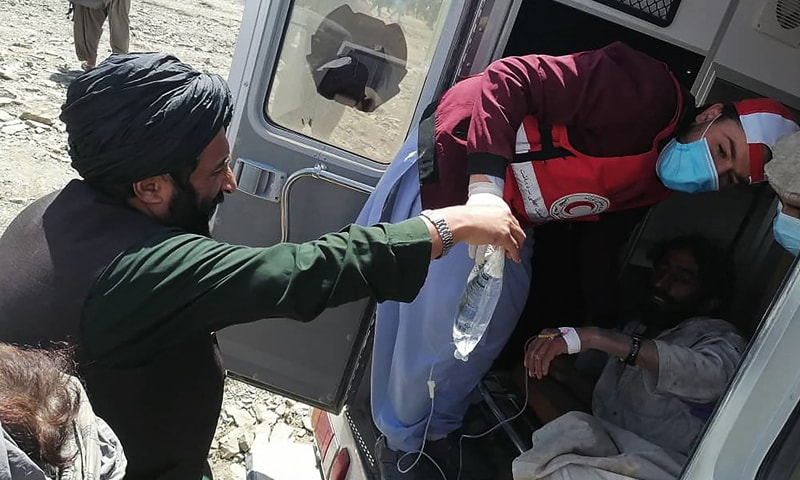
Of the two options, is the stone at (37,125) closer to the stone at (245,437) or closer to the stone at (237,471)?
the stone at (245,437)

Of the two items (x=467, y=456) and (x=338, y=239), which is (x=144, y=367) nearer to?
(x=338, y=239)

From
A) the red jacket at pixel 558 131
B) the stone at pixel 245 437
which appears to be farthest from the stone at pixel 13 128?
the red jacket at pixel 558 131

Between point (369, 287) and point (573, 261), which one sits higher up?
point (369, 287)

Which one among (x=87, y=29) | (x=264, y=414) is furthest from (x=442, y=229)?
(x=87, y=29)

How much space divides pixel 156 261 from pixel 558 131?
1191mm

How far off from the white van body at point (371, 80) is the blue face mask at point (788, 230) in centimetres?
74

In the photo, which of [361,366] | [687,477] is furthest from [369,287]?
[361,366]

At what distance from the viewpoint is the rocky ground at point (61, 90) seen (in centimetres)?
345

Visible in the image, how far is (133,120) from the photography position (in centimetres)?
142

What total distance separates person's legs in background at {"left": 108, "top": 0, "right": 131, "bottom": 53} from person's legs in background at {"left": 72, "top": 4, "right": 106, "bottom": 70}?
0.09 meters

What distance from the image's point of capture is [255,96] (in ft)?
7.67

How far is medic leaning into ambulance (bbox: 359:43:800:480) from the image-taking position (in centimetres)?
191

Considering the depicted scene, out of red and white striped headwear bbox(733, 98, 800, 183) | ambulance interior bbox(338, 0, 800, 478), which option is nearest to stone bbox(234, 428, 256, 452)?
ambulance interior bbox(338, 0, 800, 478)

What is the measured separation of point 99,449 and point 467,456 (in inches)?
69.5
